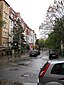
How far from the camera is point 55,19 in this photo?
60.2 meters

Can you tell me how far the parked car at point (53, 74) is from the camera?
28.5 feet

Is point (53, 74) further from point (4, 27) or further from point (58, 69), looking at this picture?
point (4, 27)

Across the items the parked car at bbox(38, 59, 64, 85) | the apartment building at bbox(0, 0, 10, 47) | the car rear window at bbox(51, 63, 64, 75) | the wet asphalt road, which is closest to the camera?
the parked car at bbox(38, 59, 64, 85)

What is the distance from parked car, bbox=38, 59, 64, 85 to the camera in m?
8.67

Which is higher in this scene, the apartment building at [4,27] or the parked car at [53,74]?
the apartment building at [4,27]

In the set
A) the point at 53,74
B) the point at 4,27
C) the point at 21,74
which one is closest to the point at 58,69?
the point at 53,74

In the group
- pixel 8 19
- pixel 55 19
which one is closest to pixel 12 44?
pixel 8 19

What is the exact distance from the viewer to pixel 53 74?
346 inches

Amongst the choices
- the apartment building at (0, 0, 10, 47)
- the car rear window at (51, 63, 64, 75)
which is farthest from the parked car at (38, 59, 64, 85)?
the apartment building at (0, 0, 10, 47)

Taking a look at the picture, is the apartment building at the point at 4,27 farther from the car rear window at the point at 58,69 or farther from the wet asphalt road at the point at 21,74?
the car rear window at the point at 58,69

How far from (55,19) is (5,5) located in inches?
687

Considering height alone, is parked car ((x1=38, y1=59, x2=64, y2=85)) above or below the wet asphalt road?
above

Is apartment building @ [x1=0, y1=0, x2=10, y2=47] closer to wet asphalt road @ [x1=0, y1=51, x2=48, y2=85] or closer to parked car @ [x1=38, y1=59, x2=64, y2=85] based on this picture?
wet asphalt road @ [x1=0, y1=51, x2=48, y2=85]

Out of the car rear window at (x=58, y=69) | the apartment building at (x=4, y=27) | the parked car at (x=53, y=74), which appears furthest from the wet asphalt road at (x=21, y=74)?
the apartment building at (x=4, y=27)
